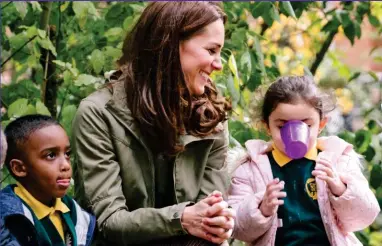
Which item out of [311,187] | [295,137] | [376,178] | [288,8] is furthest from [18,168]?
[376,178]

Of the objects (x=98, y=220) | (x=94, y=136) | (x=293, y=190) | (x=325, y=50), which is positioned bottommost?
(x=325, y=50)

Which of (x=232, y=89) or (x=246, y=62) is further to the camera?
(x=246, y=62)

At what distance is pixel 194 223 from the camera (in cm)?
319

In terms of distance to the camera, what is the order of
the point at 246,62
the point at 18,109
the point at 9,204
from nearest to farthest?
1. the point at 9,204
2. the point at 18,109
3. the point at 246,62

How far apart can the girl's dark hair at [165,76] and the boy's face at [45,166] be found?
40 cm

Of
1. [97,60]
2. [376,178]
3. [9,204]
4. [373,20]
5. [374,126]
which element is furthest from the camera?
[373,20]

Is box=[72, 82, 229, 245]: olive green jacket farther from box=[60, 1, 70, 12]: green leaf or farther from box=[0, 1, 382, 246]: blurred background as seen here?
box=[60, 1, 70, 12]: green leaf

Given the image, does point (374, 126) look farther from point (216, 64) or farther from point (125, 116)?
point (125, 116)

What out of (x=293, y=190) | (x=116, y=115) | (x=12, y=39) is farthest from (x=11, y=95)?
(x=293, y=190)

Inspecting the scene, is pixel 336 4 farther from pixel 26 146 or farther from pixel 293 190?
pixel 26 146

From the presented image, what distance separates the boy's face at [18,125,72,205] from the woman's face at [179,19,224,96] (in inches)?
24.5

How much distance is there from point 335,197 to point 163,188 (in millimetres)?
646

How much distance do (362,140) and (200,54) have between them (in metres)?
1.73

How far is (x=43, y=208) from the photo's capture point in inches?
122
